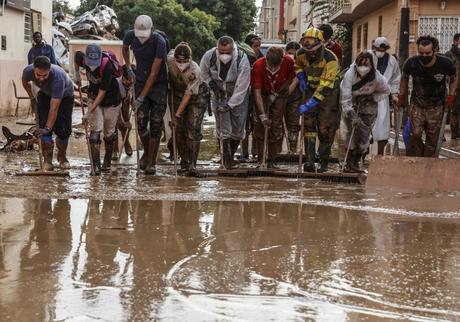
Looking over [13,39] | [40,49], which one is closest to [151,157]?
[40,49]

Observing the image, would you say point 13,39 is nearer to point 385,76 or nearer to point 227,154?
point 227,154

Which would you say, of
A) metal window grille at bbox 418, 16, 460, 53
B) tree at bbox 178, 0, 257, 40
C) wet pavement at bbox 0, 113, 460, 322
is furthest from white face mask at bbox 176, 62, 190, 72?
tree at bbox 178, 0, 257, 40

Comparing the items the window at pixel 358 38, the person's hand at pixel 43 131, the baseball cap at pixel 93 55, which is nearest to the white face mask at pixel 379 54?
the baseball cap at pixel 93 55

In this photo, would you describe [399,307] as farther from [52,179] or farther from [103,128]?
[103,128]

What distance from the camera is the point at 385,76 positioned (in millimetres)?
10156

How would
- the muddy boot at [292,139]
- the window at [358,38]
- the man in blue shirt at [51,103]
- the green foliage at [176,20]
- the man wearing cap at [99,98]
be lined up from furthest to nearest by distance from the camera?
the green foliage at [176,20]
the window at [358,38]
the muddy boot at [292,139]
the man wearing cap at [99,98]
the man in blue shirt at [51,103]

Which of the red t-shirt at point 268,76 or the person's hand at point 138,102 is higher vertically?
the red t-shirt at point 268,76

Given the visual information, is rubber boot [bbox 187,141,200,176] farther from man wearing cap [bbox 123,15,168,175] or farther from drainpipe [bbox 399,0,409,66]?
drainpipe [bbox 399,0,409,66]

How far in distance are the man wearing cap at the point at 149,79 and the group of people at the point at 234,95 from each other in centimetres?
1

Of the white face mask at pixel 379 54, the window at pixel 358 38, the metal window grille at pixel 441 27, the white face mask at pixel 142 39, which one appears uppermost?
the window at pixel 358 38

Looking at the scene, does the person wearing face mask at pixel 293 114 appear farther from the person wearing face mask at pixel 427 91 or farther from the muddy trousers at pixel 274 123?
the person wearing face mask at pixel 427 91

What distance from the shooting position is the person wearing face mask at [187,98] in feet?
30.2

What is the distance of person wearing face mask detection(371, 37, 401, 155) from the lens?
32.5 ft

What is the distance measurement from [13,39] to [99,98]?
42.7 feet
